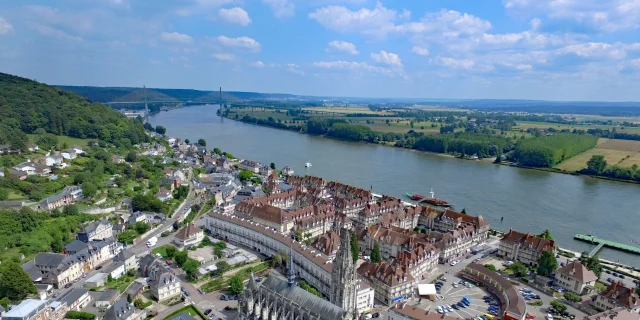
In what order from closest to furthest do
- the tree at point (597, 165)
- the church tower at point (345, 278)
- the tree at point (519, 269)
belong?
the church tower at point (345, 278)
the tree at point (519, 269)
the tree at point (597, 165)

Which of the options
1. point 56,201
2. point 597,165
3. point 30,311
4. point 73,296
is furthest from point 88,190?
point 597,165

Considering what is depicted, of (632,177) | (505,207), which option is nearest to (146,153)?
(505,207)

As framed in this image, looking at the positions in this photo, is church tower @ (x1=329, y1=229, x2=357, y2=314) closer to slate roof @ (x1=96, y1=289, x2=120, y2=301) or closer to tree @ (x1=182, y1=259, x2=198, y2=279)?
tree @ (x1=182, y1=259, x2=198, y2=279)

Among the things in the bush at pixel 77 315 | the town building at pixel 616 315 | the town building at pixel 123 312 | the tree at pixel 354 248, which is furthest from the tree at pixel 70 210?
the town building at pixel 616 315

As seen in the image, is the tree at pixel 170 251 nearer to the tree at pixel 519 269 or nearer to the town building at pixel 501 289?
the town building at pixel 501 289

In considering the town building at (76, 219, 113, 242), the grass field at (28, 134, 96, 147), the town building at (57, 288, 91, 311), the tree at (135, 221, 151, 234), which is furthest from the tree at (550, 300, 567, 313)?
the grass field at (28, 134, 96, 147)

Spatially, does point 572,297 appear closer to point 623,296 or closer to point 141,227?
point 623,296

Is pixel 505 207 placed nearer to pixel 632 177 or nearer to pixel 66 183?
pixel 632 177
